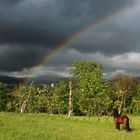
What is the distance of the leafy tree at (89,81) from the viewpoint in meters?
107

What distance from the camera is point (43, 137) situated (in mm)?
23828

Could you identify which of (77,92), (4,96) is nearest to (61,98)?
(77,92)

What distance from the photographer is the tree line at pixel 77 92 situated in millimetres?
93269

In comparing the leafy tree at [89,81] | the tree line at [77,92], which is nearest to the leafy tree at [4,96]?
the tree line at [77,92]

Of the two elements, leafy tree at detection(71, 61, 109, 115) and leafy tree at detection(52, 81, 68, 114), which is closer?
leafy tree at detection(52, 81, 68, 114)

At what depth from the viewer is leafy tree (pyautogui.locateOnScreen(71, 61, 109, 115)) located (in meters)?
107

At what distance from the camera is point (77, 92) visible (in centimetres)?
10875

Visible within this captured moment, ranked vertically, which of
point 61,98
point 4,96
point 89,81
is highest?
point 89,81

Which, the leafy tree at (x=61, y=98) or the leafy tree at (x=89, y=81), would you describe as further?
the leafy tree at (x=89, y=81)

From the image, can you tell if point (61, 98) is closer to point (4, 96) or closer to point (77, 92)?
point (77, 92)

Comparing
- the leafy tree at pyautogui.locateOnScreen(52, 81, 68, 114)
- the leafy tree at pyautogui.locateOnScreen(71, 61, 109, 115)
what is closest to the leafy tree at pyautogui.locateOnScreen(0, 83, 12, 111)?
the leafy tree at pyautogui.locateOnScreen(52, 81, 68, 114)

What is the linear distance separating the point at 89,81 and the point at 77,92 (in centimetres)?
588

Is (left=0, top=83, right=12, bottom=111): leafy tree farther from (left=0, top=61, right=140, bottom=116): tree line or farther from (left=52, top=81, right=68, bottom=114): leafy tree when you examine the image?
(left=52, top=81, right=68, bottom=114): leafy tree

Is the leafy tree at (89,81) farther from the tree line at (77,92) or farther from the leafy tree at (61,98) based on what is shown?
the leafy tree at (61,98)
